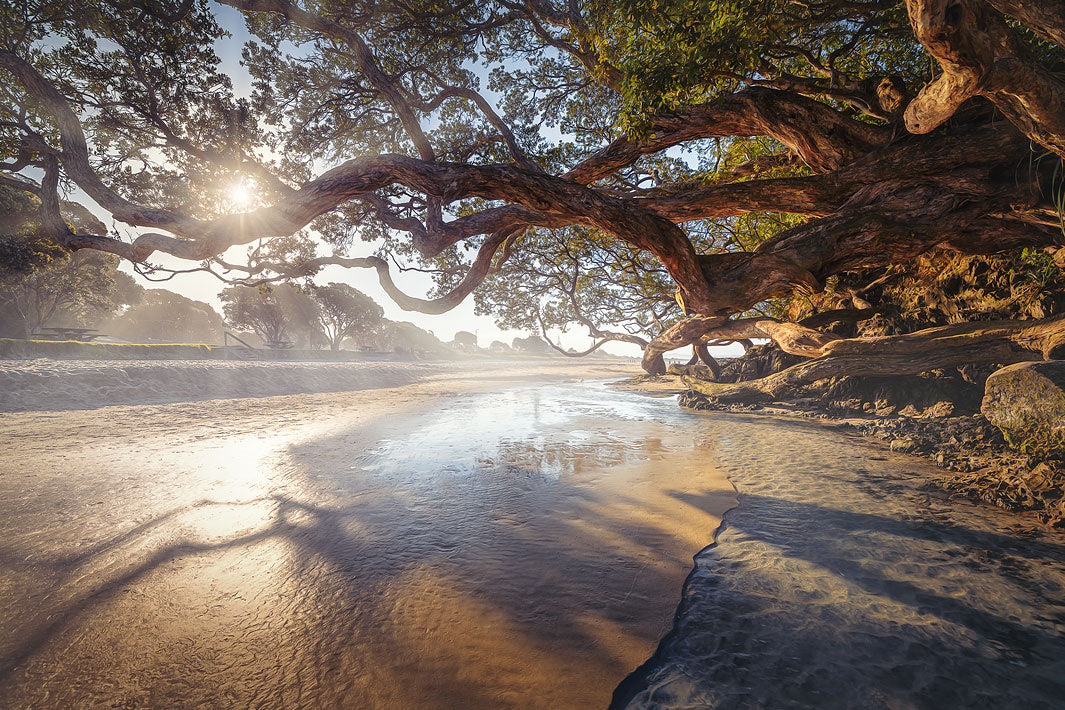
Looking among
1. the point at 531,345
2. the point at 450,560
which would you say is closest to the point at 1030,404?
the point at 450,560

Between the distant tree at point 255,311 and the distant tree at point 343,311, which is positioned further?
the distant tree at point 343,311

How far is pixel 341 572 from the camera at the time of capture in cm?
222

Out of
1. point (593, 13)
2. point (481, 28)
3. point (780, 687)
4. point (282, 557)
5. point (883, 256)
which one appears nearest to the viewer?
point (780, 687)

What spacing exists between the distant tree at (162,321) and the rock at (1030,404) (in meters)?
62.5

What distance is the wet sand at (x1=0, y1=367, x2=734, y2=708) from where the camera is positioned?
1496 mm

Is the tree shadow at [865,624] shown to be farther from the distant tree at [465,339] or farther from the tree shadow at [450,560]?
the distant tree at [465,339]

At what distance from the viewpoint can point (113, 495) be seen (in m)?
3.42

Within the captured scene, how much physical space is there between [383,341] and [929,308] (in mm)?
57481

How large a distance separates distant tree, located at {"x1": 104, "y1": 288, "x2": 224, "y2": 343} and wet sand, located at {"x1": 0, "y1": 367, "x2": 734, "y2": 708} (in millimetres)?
57013

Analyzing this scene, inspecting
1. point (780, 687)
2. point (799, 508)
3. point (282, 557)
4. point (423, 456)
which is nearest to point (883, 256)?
point (799, 508)

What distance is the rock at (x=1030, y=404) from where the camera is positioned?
10.2 feet

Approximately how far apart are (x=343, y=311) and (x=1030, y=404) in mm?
47308

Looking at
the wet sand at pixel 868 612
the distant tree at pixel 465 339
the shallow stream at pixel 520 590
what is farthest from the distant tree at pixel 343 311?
the wet sand at pixel 868 612

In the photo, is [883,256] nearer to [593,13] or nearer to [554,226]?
[554,226]
